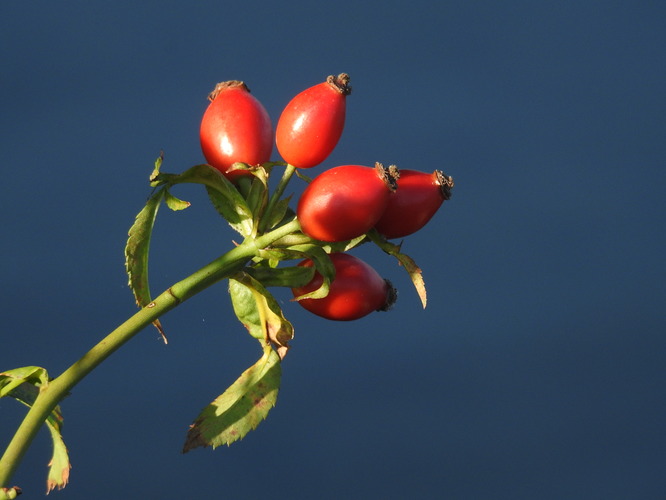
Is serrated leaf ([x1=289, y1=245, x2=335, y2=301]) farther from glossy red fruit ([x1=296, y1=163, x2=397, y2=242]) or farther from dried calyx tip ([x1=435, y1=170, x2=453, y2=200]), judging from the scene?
dried calyx tip ([x1=435, y1=170, x2=453, y2=200])

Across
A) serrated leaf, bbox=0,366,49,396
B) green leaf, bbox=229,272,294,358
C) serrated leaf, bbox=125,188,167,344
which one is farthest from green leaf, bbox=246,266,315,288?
serrated leaf, bbox=0,366,49,396

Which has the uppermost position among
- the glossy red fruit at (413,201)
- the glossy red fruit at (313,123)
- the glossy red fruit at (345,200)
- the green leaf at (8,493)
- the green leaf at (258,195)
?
the glossy red fruit at (313,123)

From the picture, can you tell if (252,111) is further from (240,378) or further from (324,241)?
(240,378)

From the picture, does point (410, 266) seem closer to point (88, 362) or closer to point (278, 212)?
point (278, 212)

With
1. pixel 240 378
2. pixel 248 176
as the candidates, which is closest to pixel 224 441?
pixel 240 378

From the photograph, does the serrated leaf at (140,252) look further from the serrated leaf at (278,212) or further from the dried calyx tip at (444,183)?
the dried calyx tip at (444,183)

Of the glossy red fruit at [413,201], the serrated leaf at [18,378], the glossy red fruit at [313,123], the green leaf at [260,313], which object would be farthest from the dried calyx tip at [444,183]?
the serrated leaf at [18,378]
